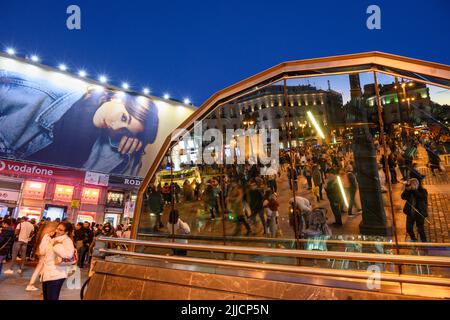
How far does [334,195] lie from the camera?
4570 millimetres

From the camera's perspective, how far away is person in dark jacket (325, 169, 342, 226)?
455 centimetres

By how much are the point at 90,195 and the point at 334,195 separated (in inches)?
824

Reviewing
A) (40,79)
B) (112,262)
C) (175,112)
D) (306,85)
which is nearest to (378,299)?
(306,85)

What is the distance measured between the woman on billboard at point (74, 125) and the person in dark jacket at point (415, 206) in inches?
862

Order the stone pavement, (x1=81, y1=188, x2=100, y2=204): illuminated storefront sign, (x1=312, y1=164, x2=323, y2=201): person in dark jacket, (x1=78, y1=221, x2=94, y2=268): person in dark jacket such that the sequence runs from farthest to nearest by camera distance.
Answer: (x1=81, y1=188, x2=100, y2=204): illuminated storefront sign
(x1=78, y1=221, x2=94, y2=268): person in dark jacket
the stone pavement
(x1=312, y1=164, x2=323, y2=201): person in dark jacket

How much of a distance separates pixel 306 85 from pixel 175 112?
24472 millimetres

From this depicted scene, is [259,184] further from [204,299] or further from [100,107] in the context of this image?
[100,107]

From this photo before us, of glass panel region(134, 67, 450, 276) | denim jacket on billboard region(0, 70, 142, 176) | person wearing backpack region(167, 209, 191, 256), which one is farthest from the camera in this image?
denim jacket on billboard region(0, 70, 142, 176)

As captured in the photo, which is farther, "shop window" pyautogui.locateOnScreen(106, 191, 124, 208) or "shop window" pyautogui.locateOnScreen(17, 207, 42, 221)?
"shop window" pyautogui.locateOnScreen(106, 191, 124, 208)

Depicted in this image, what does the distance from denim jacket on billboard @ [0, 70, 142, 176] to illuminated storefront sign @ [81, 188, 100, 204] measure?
1696 millimetres

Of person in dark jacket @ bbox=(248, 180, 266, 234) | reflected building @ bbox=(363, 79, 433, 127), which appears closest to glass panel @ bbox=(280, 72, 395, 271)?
reflected building @ bbox=(363, 79, 433, 127)

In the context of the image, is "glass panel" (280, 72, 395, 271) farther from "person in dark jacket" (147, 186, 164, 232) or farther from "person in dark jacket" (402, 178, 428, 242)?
"person in dark jacket" (147, 186, 164, 232)

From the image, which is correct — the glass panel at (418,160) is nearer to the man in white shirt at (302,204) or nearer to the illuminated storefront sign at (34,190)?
the man in white shirt at (302,204)

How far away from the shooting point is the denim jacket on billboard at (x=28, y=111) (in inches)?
717
